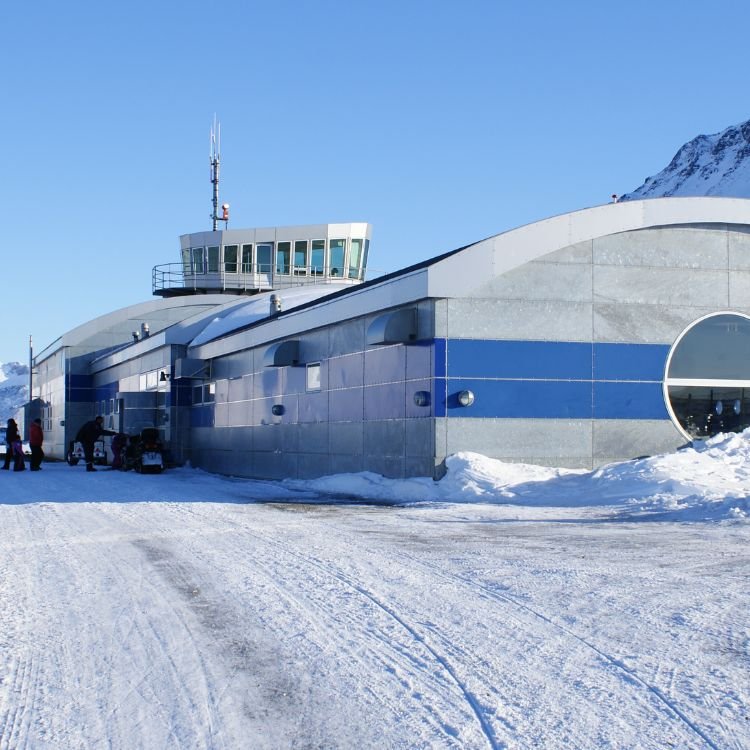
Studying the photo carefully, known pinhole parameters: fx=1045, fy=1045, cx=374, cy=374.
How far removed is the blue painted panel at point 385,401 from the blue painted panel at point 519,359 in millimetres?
1670

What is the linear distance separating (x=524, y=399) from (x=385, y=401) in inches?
122

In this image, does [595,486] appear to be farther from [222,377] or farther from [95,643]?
[222,377]

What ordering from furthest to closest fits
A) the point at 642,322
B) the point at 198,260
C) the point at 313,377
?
1. the point at 198,260
2. the point at 313,377
3. the point at 642,322

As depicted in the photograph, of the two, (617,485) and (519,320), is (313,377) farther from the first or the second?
(617,485)

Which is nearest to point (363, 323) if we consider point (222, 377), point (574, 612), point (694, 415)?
point (694, 415)

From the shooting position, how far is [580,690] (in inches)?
219

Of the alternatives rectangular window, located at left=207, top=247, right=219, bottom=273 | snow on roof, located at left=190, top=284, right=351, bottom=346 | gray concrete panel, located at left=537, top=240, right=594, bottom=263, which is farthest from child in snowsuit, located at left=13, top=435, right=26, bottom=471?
rectangular window, located at left=207, top=247, right=219, bottom=273

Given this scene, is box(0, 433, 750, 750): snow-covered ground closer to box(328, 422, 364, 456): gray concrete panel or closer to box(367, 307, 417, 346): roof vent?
box(367, 307, 417, 346): roof vent

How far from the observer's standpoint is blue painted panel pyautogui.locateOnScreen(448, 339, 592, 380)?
786 inches

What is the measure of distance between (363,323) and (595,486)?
23.7 ft

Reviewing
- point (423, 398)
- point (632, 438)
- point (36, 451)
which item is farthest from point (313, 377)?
point (36, 451)

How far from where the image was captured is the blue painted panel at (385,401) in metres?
21.2

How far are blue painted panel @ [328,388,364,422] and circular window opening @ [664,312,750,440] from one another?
6603 millimetres

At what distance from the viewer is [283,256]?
163ft
